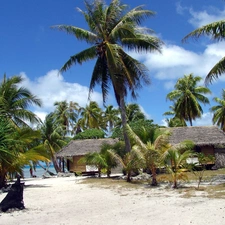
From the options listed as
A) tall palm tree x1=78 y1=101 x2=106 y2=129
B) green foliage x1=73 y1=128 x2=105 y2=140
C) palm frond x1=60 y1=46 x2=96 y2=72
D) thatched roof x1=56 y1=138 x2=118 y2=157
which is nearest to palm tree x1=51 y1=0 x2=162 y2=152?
palm frond x1=60 y1=46 x2=96 y2=72

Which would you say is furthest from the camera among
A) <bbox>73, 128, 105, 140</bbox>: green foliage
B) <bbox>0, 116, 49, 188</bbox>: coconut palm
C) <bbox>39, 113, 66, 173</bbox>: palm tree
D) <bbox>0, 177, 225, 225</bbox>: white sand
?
<bbox>39, 113, 66, 173</bbox>: palm tree

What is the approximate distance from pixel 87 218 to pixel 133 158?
8.05 meters

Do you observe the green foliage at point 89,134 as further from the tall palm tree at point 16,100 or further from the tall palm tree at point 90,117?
the tall palm tree at point 16,100

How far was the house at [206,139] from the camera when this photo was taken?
24758 millimetres

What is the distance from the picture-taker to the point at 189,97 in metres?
35.7

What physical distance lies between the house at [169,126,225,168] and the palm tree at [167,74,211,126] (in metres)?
8.35

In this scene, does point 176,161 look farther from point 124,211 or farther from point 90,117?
point 90,117

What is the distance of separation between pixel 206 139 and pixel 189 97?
11.3m

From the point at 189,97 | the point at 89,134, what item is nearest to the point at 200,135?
the point at 189,97

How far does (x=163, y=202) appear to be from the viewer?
388 inches

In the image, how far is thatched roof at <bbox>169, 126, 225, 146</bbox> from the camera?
2467 cm

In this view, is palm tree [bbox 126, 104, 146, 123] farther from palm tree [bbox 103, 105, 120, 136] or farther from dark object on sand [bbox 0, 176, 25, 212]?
dark object on sand [bbox 0, 176, 25, 212]

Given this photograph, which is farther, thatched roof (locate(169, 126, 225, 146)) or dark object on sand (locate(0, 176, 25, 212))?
thatched roof (locate(169, 126, 225, 146))

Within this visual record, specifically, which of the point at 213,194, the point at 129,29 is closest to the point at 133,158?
the point at 213,194
